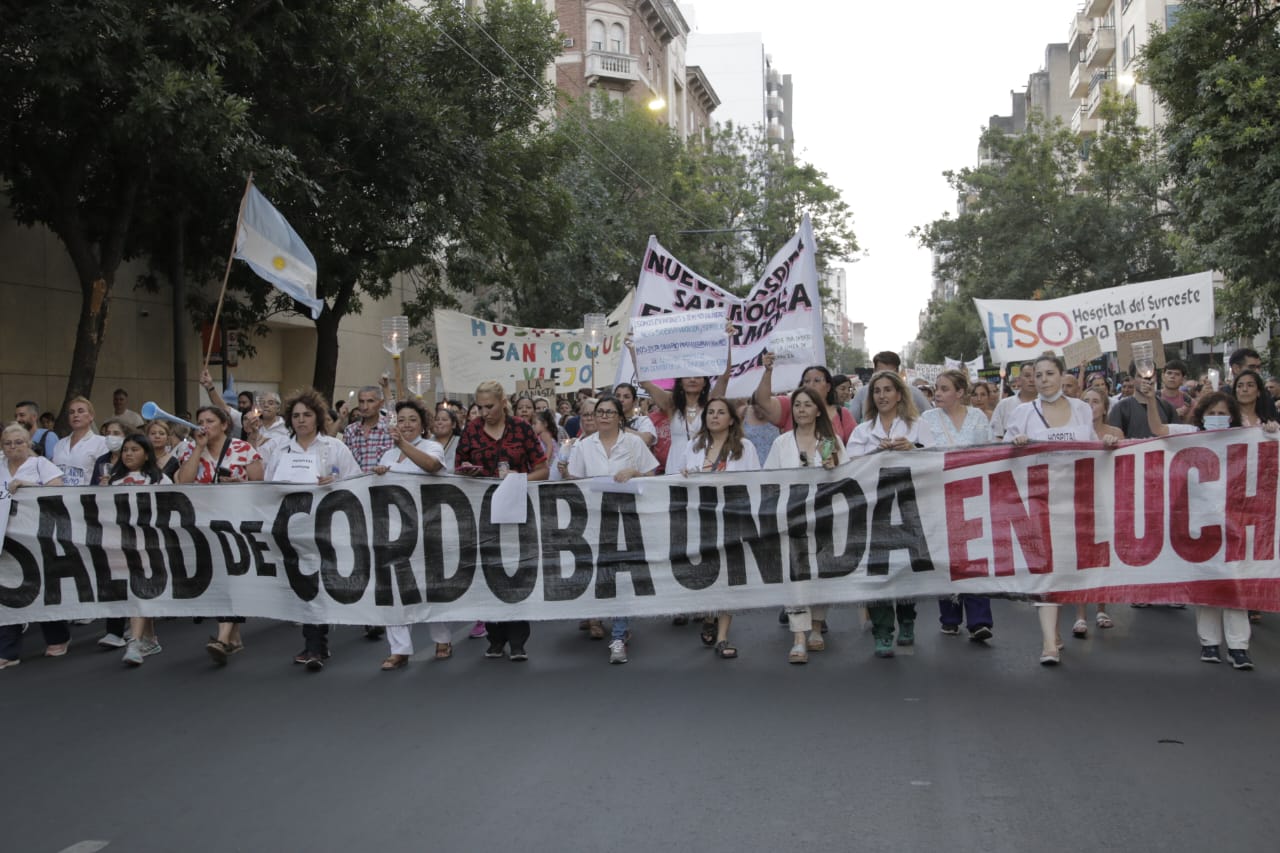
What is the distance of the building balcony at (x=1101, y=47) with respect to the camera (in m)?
53.8

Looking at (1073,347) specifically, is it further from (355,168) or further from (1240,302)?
(1240,302)

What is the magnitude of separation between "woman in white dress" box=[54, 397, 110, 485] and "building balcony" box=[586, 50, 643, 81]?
4620cm

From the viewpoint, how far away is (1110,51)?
5462 centimetres

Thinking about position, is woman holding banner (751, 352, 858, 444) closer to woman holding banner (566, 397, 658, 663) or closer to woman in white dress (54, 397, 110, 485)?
woman holding banner (566, 397, 658, 663)

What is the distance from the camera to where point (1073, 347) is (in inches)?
445

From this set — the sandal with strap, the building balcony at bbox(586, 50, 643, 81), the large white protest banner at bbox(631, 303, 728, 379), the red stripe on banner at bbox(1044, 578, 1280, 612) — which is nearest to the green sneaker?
the red stripe on banner at bbox(1044, 578, 1280, 612)

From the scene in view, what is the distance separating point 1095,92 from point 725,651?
179ft

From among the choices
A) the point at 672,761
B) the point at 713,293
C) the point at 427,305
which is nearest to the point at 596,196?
the point at 427,305

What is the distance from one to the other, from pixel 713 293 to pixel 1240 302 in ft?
55.5

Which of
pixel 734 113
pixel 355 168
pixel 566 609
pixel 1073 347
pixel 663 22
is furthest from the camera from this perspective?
pixel 734 113

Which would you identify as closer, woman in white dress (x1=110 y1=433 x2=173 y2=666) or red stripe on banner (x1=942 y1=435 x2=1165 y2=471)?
red stripe on banner (x1=942 y1=435 x2=1165 y2=471)

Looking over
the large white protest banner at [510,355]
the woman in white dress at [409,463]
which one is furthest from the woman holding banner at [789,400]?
the large white protest banner at [510,355]

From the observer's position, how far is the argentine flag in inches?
436

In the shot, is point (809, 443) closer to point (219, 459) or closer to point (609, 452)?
point (609, 452)
